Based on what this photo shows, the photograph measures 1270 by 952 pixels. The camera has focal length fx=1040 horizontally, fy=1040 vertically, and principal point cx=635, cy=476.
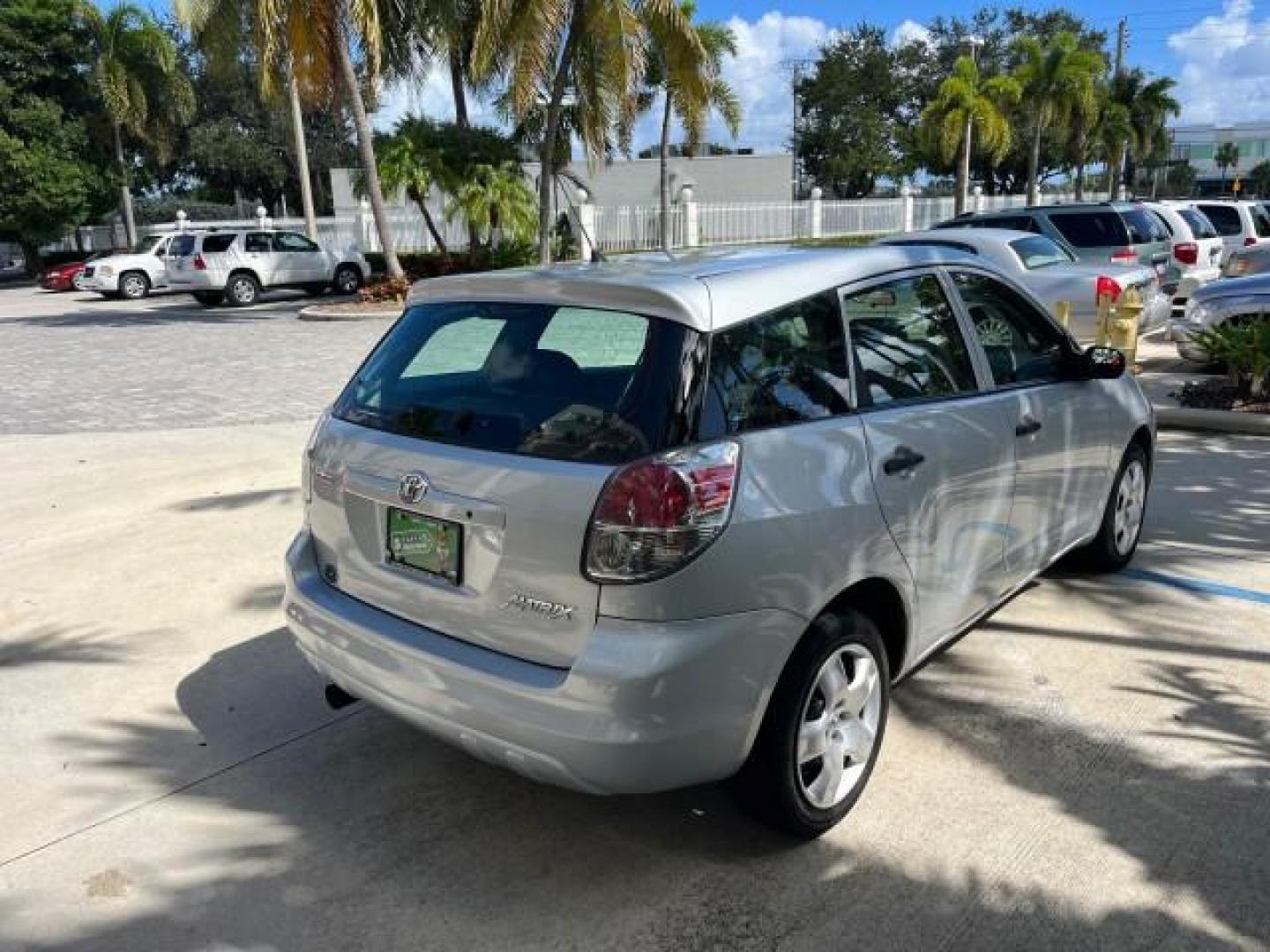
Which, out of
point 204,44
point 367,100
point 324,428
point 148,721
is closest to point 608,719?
point 324,428

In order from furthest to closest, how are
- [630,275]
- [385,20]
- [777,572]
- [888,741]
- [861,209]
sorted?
[861,209] → [385,20] → [888,741] → [630,275] → [777,572]

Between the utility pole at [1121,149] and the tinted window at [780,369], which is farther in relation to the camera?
the utility pole at [1121,149]

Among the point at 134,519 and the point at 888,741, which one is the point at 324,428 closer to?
the point at 888,741

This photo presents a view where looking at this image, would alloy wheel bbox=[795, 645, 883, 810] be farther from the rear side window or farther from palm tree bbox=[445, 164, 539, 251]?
palm tree bbox=[445, 164, 539, 251]

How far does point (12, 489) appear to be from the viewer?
744 centimetres

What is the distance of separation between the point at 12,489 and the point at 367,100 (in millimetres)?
16707

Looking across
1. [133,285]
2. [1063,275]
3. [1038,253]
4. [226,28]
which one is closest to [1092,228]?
[1038,253]

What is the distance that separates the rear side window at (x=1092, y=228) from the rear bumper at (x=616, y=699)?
1294 cm

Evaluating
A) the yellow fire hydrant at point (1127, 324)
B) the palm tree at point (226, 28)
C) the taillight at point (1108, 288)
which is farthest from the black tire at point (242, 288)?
the yellow fire hydrant at point (1127, 324)

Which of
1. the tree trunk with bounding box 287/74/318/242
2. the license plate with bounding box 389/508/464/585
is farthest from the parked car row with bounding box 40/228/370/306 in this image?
the license plate with bounding box 389/508/464/585

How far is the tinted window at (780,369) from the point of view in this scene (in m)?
2.82

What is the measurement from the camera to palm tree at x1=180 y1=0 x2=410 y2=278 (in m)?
16.9

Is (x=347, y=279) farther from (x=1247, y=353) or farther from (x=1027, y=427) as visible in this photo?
(x=1027, y=427)

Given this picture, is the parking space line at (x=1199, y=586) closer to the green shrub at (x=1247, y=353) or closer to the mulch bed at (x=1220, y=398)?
the mulch bed at (x=1220, y=398)
